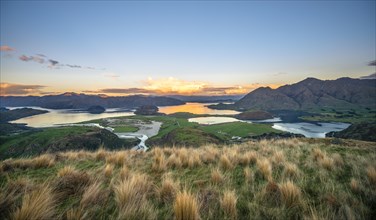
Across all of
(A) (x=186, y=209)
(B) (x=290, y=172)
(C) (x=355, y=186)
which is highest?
(A) (x=186, y=209)

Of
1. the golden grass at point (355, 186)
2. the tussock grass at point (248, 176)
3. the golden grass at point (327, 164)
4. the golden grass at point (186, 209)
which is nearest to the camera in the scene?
the golden grass at point (186, 209)

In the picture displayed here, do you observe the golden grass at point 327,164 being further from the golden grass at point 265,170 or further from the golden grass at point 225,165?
the golden grass at point 225,165

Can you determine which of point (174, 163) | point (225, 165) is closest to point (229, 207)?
point (225, 165)

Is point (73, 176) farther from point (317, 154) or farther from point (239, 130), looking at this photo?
point (239, 130)

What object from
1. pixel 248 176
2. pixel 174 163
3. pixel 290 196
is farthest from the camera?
pixel 174 163

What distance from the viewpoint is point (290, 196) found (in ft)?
13.0

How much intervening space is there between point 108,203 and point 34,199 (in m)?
1.22

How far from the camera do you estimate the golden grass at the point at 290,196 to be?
3828mm

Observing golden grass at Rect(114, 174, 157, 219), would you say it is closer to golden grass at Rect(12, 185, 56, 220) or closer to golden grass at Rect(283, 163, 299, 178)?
golden grass at Rect(12, 185, 56, 220)

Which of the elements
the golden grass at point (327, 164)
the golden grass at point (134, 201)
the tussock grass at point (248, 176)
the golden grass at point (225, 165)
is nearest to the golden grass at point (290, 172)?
the tussock grass at point (248, 176)

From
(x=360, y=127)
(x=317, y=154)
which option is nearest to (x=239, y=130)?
(x=360, y=127)

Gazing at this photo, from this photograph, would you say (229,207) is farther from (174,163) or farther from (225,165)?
(174,163)

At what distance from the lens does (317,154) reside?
8703mm

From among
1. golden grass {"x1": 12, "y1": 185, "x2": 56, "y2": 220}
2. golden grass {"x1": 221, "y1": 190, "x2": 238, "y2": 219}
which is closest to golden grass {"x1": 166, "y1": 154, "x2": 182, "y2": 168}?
golden grass {"x1": 221, "y1": 190, "x2": 238, "y2": 219}
